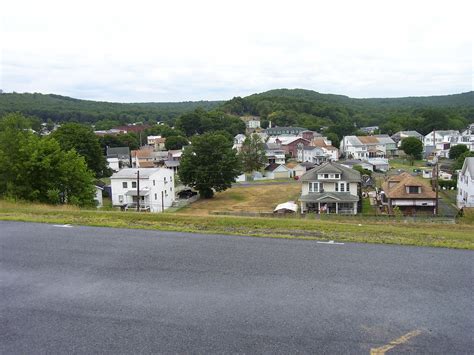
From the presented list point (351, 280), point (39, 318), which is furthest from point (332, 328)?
point (39, 318)

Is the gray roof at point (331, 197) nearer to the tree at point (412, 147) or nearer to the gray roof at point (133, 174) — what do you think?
the gray roof at point (133, 174)

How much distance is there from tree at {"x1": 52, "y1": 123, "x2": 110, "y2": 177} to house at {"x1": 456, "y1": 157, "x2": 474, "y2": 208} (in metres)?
34.4

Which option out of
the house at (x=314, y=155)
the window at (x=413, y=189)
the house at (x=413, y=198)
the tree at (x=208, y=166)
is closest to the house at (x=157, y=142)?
the house at (x=314, y=155)

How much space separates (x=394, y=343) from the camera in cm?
426

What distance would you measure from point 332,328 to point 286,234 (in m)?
4.61

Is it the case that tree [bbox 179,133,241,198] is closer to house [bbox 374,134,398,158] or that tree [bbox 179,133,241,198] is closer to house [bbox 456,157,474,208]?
house [bbox 456,157,474,208]

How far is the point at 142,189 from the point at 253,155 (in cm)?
3140

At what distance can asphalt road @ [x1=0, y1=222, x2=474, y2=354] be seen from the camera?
4.33 m

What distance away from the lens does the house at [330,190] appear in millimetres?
29141

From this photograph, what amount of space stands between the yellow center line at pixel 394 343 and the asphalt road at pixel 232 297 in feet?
0.07

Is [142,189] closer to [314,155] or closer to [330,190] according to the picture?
[330,190]

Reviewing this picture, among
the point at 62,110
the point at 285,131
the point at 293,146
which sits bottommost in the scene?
the point at 293,146

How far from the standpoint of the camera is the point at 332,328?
459cm

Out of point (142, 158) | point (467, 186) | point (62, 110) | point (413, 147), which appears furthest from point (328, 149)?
point (62, 110)
